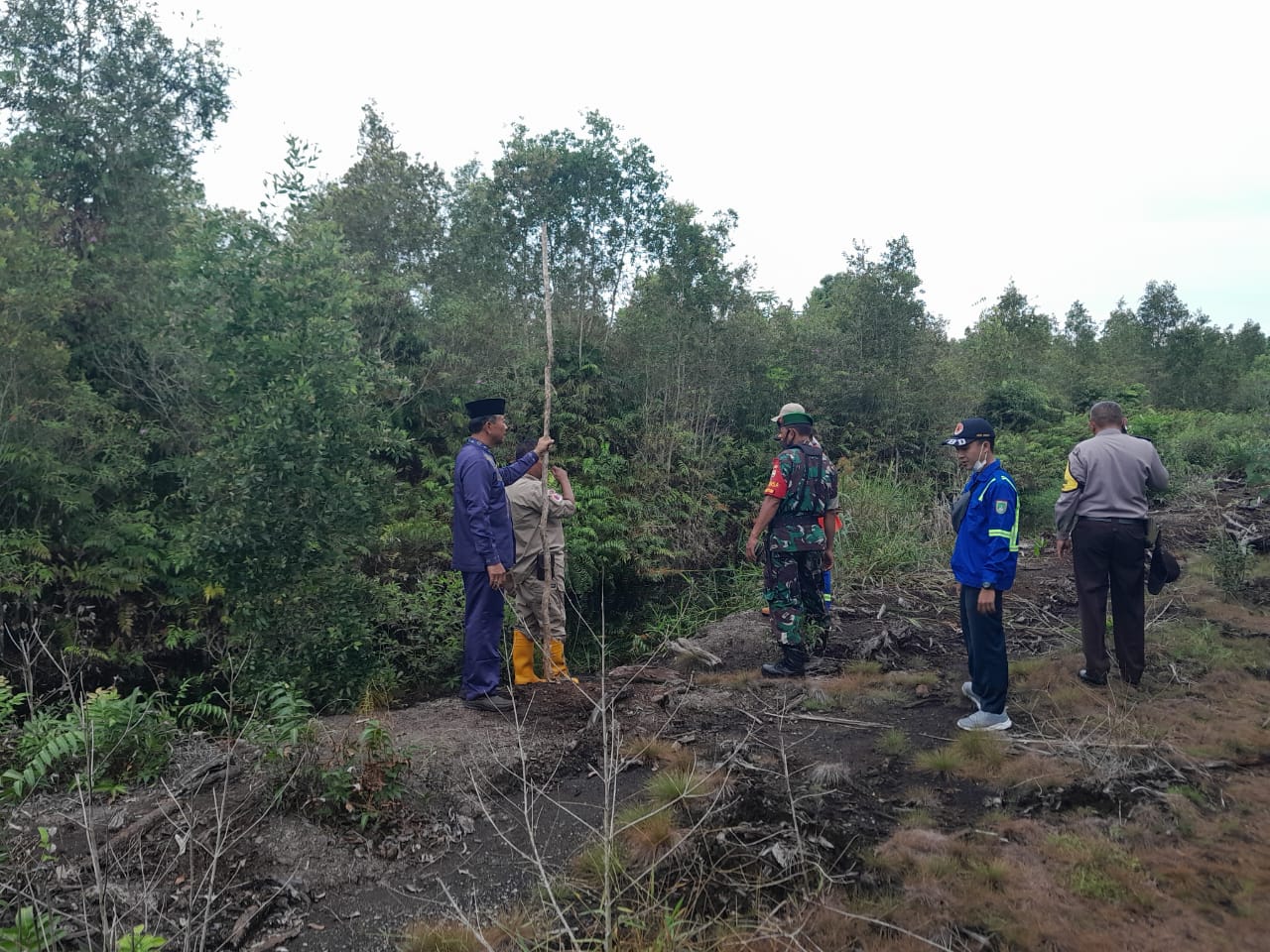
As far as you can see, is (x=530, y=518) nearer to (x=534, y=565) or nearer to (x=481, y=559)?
(x=534, y=565)

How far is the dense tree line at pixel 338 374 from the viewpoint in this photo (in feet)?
18.5

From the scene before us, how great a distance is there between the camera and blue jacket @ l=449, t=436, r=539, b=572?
5.46 meters

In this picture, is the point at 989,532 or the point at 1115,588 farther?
the point at 1115,588

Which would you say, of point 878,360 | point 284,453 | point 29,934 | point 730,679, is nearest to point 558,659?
point 730,679

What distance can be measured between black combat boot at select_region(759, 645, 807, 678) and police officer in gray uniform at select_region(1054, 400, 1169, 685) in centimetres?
204

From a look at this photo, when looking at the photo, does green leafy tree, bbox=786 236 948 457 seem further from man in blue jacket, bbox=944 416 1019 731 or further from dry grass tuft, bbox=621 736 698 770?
dry grass tuft, bbox=621 736 698 770


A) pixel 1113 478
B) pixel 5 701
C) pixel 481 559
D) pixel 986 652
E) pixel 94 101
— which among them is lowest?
pixel 5 701

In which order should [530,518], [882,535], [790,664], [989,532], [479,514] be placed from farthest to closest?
[882,535]
[530,518]
[790,664]
[479,514]
[989,532]

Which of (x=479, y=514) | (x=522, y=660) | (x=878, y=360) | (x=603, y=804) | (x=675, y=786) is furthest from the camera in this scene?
(x=878, y=360)

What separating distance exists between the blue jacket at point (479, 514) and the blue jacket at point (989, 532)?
10.1 ft

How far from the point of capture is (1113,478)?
18.2ft

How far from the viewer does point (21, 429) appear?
8.80 m

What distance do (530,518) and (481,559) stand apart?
1.17 metres

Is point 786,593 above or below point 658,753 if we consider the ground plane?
above
